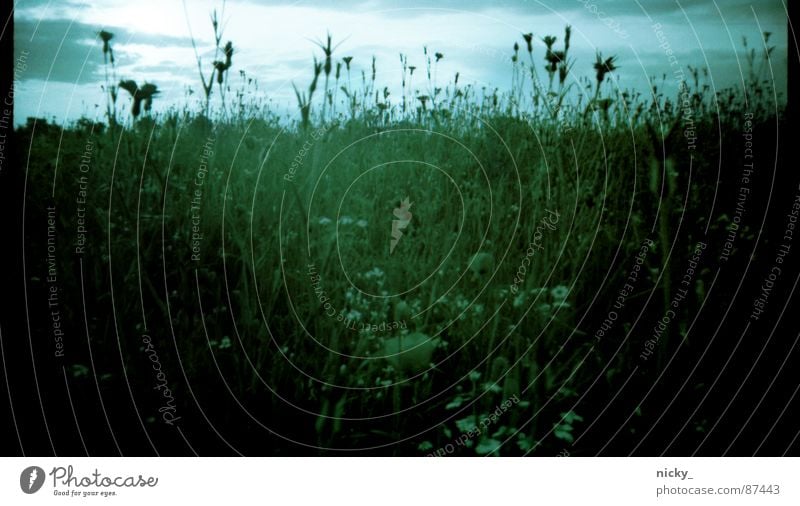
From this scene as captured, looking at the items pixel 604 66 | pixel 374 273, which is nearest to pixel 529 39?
pixel 604 66

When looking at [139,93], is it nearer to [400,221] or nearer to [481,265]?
[400,221]

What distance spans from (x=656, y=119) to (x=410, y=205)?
0.96 metres

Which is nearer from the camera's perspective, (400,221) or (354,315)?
(354,315)

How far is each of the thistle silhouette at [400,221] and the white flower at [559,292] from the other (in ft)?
1.79

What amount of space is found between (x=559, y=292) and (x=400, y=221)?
1.92 feet

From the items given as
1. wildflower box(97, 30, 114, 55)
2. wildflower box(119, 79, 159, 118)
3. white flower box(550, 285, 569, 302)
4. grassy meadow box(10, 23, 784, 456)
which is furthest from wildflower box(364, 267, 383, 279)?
wildflower box(97, 30, 114, 55)

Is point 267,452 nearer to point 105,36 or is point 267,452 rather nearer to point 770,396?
point 105,36

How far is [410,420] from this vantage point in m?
1.97

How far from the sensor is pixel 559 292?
6.87 ft

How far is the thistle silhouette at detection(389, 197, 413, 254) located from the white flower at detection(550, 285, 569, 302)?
54cm

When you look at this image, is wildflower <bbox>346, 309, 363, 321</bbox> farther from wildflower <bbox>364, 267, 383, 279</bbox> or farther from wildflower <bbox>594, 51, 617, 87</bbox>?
wildflower <bbox>594, 51, 617, 87</bbox>

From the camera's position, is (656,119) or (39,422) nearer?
(39,422)

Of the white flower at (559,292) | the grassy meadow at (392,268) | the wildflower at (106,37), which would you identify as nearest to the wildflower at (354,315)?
the grassy meadow at (392,268)
